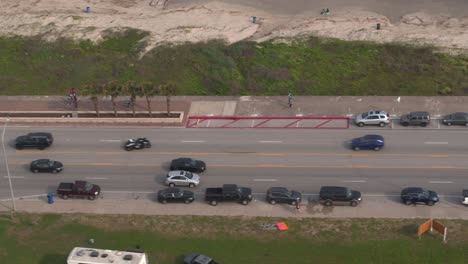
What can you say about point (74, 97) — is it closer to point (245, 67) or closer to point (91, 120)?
point (91, 120)

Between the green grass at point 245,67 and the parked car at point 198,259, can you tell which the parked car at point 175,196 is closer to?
the parked car at point 198,259

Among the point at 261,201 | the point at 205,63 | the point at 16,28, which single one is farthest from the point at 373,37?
the point at 16,28

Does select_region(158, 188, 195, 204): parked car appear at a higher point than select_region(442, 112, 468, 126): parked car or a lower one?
lower

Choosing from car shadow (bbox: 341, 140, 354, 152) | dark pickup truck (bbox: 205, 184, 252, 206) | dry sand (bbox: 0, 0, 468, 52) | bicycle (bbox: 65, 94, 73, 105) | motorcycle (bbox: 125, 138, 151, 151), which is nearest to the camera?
dark pickup truck (bbox: 205, 184, 252, 206)

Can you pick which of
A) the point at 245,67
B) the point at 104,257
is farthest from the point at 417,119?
the point at 104,257

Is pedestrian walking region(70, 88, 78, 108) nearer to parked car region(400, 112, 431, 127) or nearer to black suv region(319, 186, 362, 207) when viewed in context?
black suv region(319, 186, 362, 207)

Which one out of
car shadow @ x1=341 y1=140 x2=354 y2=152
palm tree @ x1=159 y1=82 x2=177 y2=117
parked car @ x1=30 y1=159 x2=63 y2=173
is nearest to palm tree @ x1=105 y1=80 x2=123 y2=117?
palm tree @ x1=159 y1=82 x2=177 y2=117

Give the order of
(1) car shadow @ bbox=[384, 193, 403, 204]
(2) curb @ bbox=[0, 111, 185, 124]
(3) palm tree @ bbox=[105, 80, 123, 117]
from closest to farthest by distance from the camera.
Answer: (1) car shadow @ bbox=[384, 193, 403, 204] → (3) palm tree @ bbox=[105, 80, 123, 117] → (2) curb @ bbox=[0, 111, 185, 124]
